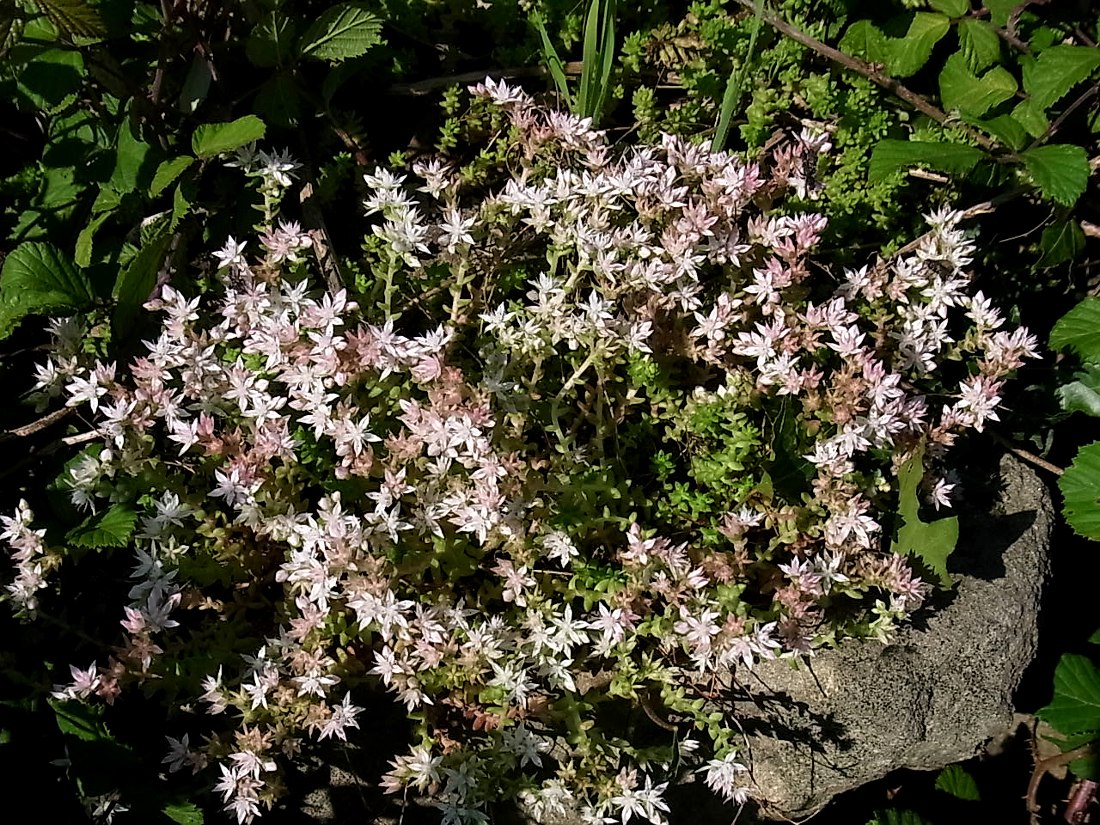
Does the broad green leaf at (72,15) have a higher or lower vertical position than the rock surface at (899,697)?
higher

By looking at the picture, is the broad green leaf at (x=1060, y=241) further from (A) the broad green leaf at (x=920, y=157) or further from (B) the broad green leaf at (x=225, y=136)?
(B) the broad green leaf at (x=225, y=136)

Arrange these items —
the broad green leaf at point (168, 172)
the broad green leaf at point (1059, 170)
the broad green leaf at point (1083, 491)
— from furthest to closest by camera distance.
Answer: the broad green leaf at point (1083, 491) → the broad green leaf at point (1059, 170) → the broad green leaf at point (168, 172)

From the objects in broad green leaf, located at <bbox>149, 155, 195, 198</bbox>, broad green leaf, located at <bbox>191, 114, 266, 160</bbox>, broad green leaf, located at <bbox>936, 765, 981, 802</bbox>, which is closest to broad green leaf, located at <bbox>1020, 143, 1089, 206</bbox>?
broad green leaf, located at <bbox>936, 765, 981, 802</bbox>

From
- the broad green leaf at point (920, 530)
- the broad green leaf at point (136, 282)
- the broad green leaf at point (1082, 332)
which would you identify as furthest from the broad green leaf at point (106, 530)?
the broad green leaf at point (1082, 332)

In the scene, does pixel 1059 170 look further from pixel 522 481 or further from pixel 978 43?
pixel 522 481

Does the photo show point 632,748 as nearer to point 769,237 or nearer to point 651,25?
point 769,237

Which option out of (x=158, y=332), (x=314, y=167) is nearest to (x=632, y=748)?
(x=158, y=332)
